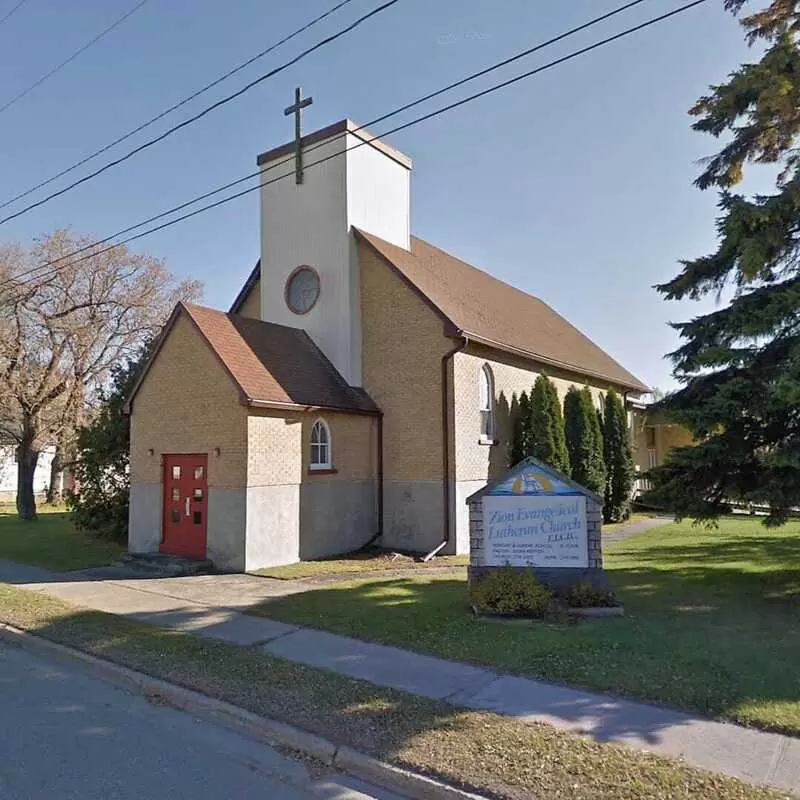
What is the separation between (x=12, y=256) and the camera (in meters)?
25.6

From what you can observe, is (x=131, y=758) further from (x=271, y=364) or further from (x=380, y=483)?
(x=380, y=483)

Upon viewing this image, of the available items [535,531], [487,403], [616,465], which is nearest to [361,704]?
[535,531]

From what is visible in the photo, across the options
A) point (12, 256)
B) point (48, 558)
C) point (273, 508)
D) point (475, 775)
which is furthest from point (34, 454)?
point (475, 775)

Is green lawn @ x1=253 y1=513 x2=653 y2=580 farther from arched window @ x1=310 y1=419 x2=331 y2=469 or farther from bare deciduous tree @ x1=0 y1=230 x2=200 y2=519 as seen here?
bare deciduous tree @ x1=0 y1=230 x2=200 y2=519

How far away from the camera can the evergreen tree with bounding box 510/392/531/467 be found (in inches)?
726

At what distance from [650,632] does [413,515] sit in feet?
29.2

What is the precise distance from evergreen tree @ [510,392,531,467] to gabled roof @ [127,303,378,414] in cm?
416

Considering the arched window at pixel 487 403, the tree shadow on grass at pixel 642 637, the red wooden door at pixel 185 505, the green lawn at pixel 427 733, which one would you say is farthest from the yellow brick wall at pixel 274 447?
the green lawn at pixel 427 733

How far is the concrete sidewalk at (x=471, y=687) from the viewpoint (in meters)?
4.89

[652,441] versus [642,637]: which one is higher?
[652,441]

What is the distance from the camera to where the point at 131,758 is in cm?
496

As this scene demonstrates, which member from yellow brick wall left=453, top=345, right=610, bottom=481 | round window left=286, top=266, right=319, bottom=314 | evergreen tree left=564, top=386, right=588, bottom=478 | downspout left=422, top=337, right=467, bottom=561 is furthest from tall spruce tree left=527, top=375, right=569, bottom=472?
round window left=286, top=266, right=319, bottom=314

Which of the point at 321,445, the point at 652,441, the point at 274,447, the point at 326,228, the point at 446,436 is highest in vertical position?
the point at 326,228

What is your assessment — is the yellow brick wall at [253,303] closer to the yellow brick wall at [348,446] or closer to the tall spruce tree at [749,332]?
the yellow brick wall at [348,446]
